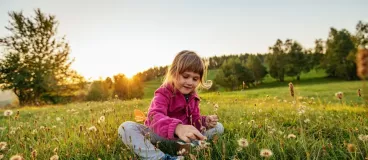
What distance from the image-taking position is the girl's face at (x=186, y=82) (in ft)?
11.5

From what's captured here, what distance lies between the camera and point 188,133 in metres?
2.12

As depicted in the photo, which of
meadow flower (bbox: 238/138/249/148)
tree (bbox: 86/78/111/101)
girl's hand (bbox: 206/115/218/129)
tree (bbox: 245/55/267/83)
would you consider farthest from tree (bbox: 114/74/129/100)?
meadow flower (bbox: 238/138/249/148)

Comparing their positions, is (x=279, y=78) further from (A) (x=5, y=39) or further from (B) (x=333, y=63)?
(A) (x=5, y=39)

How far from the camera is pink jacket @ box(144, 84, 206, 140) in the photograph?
9.43 feet

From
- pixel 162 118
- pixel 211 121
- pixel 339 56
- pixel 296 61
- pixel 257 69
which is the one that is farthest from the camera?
pixel 257 69

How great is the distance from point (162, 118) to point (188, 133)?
2.67ft

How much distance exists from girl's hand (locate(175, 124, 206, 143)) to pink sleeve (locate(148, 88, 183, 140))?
3.7 inches

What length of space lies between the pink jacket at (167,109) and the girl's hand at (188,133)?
272mm

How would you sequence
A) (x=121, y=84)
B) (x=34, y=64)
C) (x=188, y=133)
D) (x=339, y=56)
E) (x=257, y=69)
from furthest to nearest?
(x=257, y=69), (x=339, y=56), (x=121, y=84), (x=34, y=64), (x=188, y=133)

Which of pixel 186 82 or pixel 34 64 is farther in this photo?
pixel 34 64

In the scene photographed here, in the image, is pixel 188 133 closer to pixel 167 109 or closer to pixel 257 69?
pixel 167 109

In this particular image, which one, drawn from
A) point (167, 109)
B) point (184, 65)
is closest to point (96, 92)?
point (167, 109)

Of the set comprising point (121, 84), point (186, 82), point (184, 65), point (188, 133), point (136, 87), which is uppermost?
point (184, 65)

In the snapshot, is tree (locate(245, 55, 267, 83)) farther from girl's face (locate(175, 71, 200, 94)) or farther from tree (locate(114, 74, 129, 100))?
girl's face (locate(175, 71, 200, 94))
